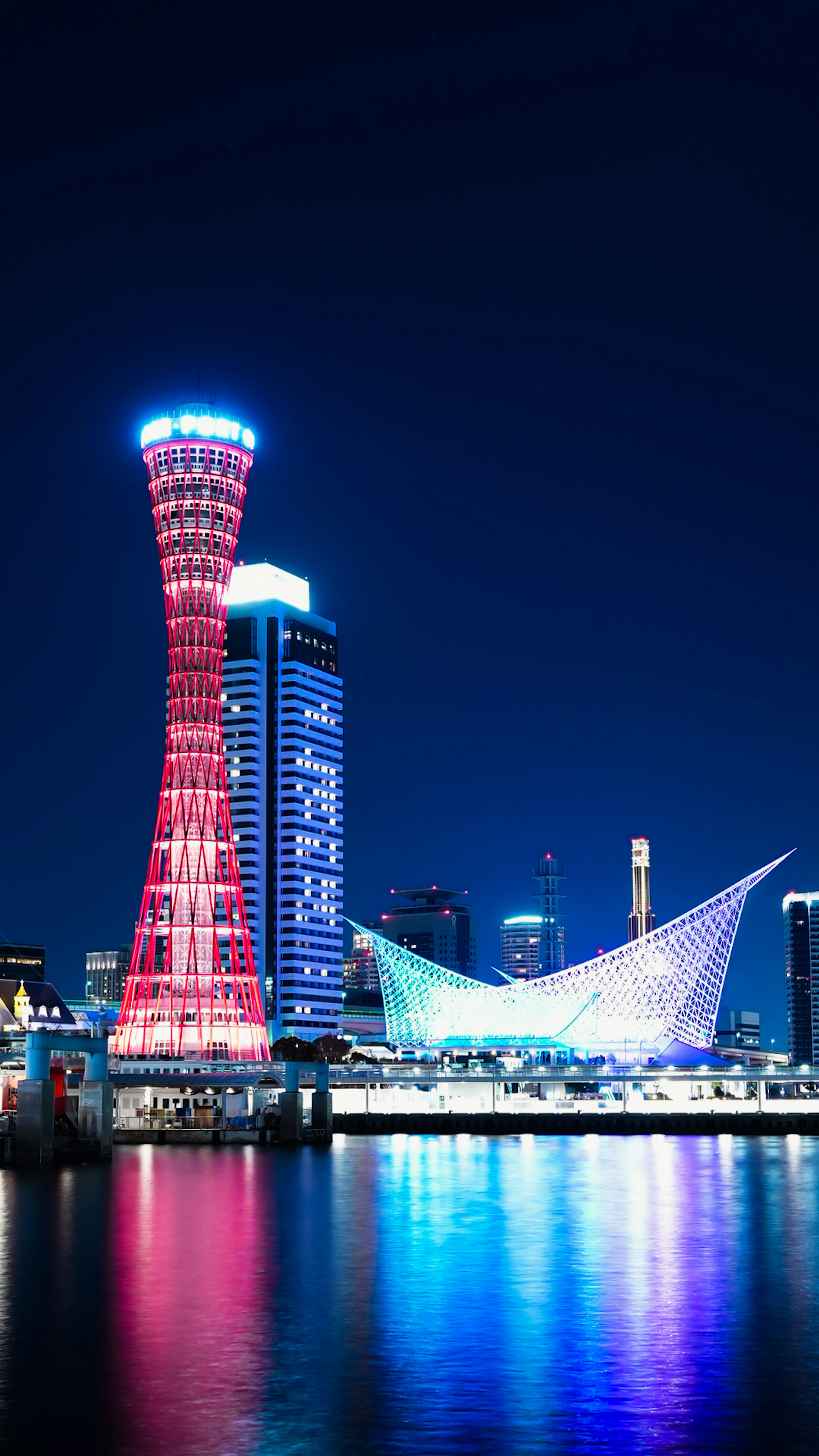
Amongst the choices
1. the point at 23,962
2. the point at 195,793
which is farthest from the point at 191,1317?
the point at 23,962

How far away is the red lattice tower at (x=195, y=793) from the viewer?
4018 inches

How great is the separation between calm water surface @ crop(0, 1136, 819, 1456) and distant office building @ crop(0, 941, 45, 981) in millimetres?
116132

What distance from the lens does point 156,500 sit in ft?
344

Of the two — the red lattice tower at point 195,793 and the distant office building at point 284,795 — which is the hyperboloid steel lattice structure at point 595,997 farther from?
the red lattice tower at point 195,793

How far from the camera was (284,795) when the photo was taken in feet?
558

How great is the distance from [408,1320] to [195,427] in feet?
274

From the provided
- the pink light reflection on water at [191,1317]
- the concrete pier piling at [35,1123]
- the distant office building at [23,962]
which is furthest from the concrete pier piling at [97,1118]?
the distant office building at [23,962]

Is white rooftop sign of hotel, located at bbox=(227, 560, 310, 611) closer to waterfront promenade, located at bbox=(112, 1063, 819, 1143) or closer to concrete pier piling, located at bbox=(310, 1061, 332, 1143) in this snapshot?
waterfront promenade, located at bbox=(112, 1063, 819, 1143)

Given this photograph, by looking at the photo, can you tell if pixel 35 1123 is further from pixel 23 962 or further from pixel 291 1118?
pixel 23 962

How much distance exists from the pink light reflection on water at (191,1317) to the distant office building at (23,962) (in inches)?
4533

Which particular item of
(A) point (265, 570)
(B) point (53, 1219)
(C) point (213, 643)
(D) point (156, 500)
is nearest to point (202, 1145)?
(C) point (213, 643)

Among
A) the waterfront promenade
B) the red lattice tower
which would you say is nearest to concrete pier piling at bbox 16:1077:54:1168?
the waterfront promenade

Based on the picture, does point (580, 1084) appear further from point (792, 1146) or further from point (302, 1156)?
point (302, 1156)

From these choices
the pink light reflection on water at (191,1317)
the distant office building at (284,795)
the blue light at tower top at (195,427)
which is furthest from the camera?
the distant office building at (284,795)
